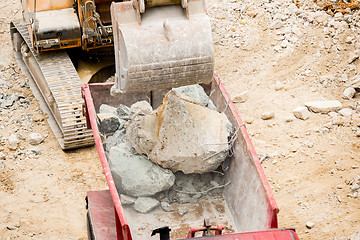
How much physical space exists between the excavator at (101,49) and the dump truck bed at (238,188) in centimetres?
54

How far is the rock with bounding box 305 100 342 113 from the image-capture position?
28.1ft

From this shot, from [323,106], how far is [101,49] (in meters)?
3.66

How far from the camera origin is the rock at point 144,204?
18.6 feet

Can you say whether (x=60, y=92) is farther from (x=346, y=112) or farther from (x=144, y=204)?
(x=346, y=112)

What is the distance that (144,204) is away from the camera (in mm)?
5680

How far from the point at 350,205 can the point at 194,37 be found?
3035 millimetres

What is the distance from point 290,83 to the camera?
9.42 meters

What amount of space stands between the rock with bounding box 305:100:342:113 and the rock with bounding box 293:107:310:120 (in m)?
0.13

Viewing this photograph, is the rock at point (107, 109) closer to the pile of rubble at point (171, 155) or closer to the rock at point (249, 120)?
the pile of rubble at point (171, 155)

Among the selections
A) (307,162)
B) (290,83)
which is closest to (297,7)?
(290,83)

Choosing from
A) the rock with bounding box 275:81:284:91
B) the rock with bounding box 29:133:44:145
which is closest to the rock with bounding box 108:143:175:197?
the rock with bounding box 29:133:44:145

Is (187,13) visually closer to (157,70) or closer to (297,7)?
(157,70)

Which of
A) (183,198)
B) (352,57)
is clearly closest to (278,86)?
(352,57)

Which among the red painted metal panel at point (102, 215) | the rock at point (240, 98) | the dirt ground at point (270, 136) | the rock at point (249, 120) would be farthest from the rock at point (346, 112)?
the red painted metal panel at point (102, 215)
